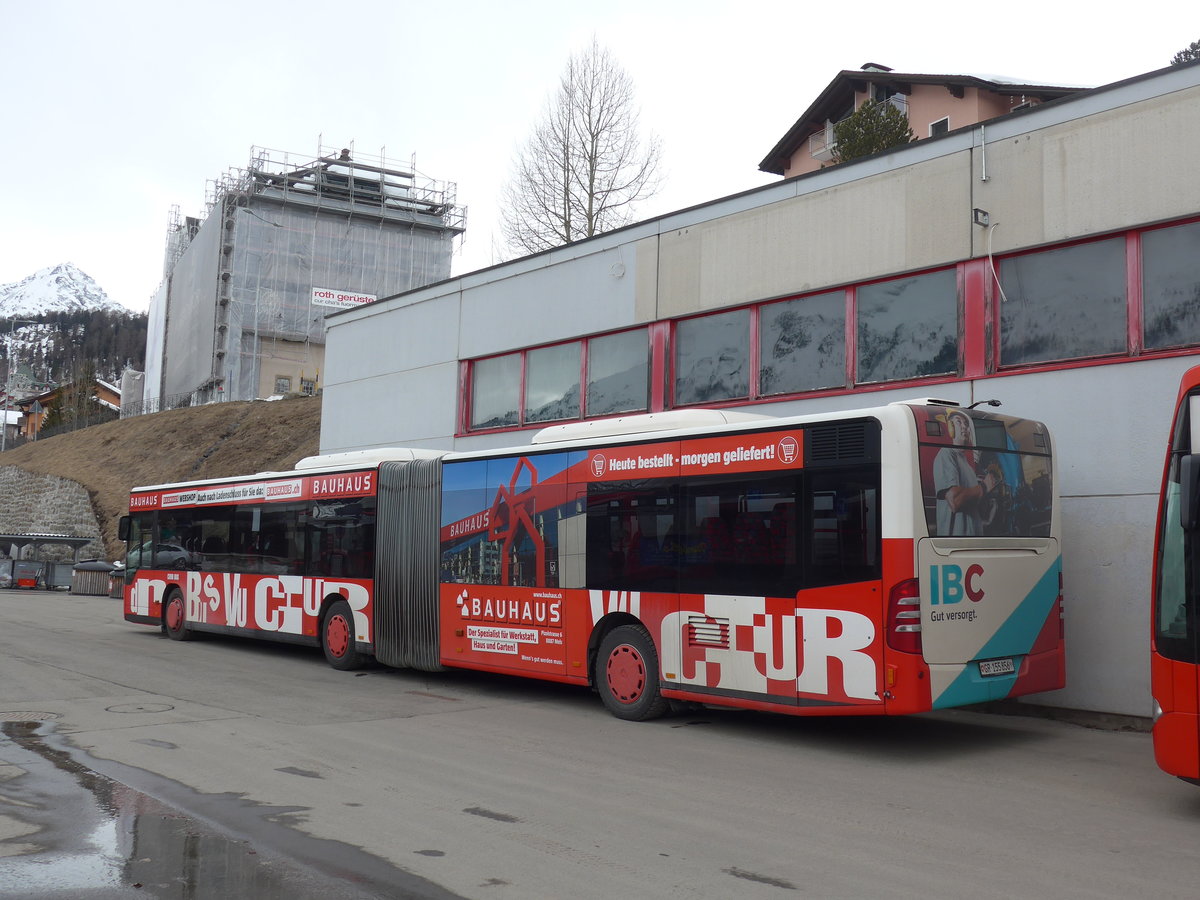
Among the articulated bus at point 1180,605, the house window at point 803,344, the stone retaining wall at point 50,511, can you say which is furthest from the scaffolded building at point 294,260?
the articulated bus at point 1180,605

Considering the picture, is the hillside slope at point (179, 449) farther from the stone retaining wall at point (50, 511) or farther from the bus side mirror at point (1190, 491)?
the bus side mirror at point (1190, 491)

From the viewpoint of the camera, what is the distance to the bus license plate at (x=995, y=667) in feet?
29.3

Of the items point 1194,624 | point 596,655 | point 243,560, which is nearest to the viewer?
point 1194,624

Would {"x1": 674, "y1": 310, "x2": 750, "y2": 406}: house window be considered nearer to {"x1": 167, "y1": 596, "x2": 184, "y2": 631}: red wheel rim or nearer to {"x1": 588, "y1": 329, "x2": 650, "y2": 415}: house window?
{"x1": 588, "y1": 329, "x2": 650, "y2": 415}: house window

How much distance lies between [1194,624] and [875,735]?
13.3 feet

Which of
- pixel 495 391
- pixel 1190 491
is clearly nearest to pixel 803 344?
pixel 495 391

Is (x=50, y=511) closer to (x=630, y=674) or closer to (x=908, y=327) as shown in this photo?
(x=630, y=674)

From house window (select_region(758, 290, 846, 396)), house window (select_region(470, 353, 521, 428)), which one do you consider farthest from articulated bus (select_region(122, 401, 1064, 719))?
house window (select_region(470, 353, 521, 428))

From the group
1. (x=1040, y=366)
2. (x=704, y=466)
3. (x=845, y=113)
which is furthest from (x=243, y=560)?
(x=845, y=113)

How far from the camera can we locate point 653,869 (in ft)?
18.2

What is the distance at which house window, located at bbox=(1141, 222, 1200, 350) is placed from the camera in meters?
10.6

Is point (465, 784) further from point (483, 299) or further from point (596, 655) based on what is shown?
point (483, 299)

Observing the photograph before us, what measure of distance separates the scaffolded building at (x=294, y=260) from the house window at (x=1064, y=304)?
51.1 m

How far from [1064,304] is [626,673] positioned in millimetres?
6157
